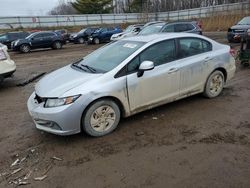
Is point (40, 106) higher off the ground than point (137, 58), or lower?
lower

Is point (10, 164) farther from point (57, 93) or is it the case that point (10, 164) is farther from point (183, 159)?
point (183, 159)

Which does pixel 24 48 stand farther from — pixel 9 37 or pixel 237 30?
pixel 237 30

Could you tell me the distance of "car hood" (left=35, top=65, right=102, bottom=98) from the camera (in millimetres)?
4211

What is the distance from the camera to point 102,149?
13.2 feet

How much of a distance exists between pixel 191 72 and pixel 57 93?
2.64 metres

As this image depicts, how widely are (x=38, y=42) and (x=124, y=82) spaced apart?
1826 centimetres

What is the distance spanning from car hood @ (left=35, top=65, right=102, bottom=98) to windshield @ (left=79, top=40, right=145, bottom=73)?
323 millimetres

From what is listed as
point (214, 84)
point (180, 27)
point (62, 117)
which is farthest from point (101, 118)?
point (180, 27)

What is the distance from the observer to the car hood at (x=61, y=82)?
4.21 metres

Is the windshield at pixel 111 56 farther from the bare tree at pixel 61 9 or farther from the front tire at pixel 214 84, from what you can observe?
the bare tree at pixel 61 9

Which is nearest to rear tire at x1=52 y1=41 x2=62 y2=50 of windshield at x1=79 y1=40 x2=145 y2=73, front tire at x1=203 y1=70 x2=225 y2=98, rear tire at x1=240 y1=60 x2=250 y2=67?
rear tire at x1=240 y1=60 x2=250 y2=67

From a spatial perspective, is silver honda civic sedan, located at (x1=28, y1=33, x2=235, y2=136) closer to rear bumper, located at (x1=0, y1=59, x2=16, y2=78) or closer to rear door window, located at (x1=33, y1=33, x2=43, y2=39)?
rear bumper, located at (x1=0, y1=59, x2=16, y2=78)

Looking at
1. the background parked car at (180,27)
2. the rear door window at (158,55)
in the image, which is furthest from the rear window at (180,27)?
the rear door window at (158,55)

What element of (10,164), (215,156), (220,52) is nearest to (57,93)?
(10,164)
